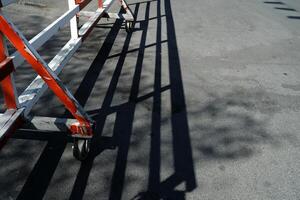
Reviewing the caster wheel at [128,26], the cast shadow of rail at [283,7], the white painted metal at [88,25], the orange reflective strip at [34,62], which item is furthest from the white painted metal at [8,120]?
the cast shadow of rail at [283,7]

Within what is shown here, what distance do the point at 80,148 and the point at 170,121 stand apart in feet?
4.13

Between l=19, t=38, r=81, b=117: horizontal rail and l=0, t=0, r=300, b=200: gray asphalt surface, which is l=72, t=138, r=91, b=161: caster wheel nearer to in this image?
l=0, t=0, r=300, b=200: gray asphalt surface

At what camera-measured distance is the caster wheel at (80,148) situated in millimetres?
2906

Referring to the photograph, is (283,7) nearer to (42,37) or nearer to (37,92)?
(42,37)

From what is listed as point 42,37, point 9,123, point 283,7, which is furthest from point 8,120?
point 283,7

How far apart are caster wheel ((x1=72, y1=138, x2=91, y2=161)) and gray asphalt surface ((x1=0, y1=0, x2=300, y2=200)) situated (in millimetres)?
83

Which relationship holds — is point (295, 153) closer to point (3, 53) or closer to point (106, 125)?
point (106, 125)

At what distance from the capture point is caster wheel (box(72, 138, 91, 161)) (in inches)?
114

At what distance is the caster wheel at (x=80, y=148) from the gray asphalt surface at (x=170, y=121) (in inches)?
3.3

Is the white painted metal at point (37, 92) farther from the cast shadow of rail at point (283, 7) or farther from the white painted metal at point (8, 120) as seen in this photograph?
the cast shadow of rail at point (283, 7)

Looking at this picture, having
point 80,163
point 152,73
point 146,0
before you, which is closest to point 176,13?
point 146,0

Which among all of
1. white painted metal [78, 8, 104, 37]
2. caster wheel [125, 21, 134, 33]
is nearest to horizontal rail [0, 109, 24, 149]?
white painted metal [78, 8, 104, 37]

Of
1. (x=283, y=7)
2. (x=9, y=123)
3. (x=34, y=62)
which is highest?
(x=34, y=62)

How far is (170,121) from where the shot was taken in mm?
3717
